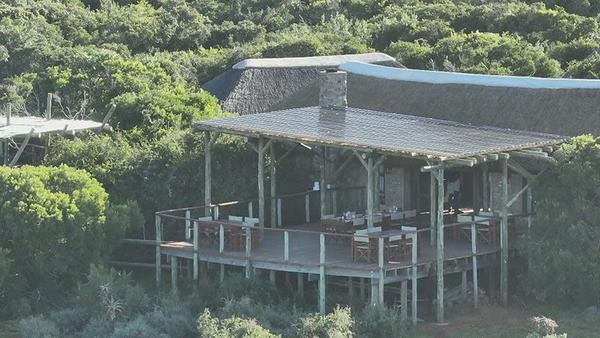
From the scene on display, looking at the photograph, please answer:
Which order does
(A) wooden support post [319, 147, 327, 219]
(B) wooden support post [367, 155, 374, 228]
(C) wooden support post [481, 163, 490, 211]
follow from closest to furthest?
(B) wooden support post [367, 155, 374, 228], (C) wooden support post [481, 163, 490, 211], (A) wooden support post [319, 147, 327, 219]

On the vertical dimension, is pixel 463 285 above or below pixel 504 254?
below

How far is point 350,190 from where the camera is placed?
99.1ft

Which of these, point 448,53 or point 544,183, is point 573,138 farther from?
point 448,53

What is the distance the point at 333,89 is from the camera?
1206 inches

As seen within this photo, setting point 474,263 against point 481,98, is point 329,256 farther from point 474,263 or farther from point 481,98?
point 481,98

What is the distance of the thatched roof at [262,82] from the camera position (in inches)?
1404

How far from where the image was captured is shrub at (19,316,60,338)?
77.9ft

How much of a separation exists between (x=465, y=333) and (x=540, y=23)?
25.9 meters

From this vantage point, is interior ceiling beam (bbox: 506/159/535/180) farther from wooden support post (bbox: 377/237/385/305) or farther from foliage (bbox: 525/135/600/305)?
wooden support post (bbox: 377/237/385/305)

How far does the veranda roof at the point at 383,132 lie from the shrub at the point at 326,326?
10.3ft

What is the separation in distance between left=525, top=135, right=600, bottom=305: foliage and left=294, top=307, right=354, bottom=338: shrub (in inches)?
164

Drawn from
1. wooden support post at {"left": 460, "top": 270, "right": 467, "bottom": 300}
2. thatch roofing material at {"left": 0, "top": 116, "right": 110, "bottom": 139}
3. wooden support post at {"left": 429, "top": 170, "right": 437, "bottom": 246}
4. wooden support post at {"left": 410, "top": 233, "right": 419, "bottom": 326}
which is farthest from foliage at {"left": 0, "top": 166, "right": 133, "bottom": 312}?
wooden support post at {"left": 460, "top": 270, "right": 467, "bottom": 300}

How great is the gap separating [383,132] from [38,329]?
24.9ft

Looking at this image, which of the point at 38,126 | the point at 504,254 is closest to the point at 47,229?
the point at 38,126
